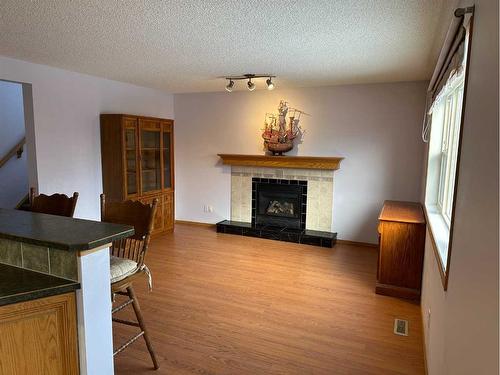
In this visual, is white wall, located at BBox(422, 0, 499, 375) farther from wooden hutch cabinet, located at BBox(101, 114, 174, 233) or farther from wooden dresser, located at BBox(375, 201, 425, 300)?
wooden hutch cabinet, located at BBox(101, 114, 174, 233)

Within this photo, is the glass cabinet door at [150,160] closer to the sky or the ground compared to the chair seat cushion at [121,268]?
closer to the sky

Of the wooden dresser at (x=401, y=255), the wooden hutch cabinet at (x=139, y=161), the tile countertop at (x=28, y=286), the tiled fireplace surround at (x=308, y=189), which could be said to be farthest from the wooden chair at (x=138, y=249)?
the tiled fireplace surround at (x=308, y=189)

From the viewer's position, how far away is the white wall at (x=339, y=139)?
181 inches

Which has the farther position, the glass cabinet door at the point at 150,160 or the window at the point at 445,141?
the glass cabinet door at the point at 150,160

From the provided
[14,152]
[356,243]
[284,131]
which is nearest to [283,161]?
[284,131]

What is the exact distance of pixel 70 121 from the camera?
4148 millimetres

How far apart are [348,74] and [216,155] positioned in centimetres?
256

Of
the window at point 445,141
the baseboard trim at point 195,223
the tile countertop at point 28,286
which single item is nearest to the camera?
the tile countertop at point 28,286

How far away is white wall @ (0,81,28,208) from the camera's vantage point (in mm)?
4898

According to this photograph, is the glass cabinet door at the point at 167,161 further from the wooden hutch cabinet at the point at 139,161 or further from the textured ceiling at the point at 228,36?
the textured ceiling at the point at 228,36

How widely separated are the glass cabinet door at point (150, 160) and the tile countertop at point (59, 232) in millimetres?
3306

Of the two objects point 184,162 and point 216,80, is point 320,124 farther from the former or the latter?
point 184,162

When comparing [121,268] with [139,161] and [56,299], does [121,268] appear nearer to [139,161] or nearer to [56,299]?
[56,299]

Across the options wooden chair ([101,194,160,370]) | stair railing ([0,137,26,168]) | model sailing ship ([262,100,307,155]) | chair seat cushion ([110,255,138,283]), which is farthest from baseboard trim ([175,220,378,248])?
chair seat cushion ([110,255,138,283])
